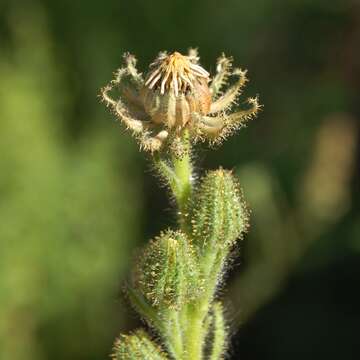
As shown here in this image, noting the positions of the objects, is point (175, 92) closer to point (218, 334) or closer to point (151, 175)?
point (218, 334)

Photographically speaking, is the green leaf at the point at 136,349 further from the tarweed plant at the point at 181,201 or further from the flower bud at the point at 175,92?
the flower bud at the point at 175,92

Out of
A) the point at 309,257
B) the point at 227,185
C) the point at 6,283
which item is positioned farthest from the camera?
the point at 309,257

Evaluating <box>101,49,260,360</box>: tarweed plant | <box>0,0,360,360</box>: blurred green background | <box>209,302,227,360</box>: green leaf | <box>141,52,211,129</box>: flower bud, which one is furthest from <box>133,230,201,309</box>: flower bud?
<box>0,0,360,360</box>: blurred green background

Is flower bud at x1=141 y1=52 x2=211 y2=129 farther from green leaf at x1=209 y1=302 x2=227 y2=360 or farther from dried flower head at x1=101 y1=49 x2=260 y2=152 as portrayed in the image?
green leaf at x1=209 y1=302 x2=227 y2=360

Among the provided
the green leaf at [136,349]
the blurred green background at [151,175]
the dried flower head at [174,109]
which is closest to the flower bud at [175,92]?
the dried flower head at [174,109]

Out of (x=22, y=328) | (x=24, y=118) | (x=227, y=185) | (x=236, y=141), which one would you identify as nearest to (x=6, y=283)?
(x=22, y=328)

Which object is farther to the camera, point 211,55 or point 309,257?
point 211,55

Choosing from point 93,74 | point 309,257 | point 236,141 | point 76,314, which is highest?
point 93,74

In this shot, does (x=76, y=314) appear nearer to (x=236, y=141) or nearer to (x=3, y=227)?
(x=3, y=227)
